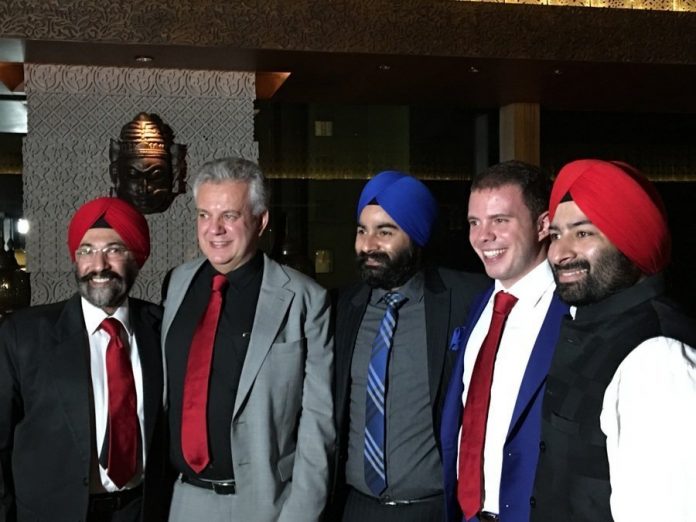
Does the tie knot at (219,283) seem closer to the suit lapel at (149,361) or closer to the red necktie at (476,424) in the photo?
the suit lapel at (149,361)

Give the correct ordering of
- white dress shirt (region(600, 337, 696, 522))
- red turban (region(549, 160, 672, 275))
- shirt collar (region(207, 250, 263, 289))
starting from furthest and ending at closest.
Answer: shirt collar (region(207, 250, 263, 289))
red turban (region(549, 160, 672, 275))
white dress shirt (region(600, 337, 696, 522))

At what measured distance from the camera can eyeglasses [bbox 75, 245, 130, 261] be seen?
108 inches

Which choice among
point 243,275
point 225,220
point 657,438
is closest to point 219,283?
point 243,275

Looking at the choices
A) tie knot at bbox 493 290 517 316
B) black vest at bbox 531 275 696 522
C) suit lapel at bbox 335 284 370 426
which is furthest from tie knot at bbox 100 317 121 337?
black vest at bbox 531 275 696 522

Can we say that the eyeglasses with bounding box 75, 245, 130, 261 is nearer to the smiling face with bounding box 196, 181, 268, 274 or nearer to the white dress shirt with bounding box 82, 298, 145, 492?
the white dress shirt with bounding box 82, 298, 145, 492

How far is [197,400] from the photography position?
2.62m

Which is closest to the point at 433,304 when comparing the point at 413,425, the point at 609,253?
the point at 413,425

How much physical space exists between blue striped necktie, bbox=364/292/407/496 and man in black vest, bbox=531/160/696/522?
0.69m

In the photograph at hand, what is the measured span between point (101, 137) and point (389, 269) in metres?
3.78

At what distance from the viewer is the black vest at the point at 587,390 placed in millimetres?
1823

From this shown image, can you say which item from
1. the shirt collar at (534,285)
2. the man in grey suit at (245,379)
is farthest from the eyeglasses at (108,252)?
the shirt collar at (534,285)

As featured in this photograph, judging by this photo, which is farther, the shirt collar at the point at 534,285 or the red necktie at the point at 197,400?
the red necktie at the point at 197,400

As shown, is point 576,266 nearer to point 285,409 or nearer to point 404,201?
point 404,201

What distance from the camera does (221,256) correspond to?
8.91 feet
